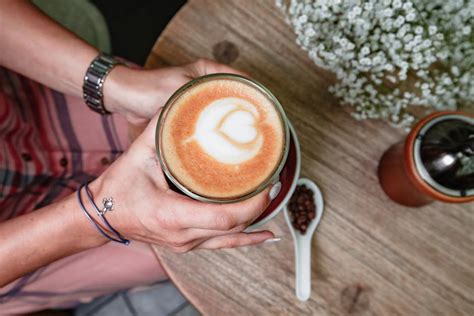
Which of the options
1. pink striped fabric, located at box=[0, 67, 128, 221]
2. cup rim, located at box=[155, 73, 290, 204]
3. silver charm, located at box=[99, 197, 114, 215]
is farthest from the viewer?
pink striped fabric, located at box=[0, 67, 128, 221]

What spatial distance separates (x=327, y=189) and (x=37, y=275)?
641mm

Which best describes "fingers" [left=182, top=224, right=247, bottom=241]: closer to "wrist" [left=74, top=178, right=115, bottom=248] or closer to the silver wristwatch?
"wrist" [left=74, top=178, right=115, bottom=248]

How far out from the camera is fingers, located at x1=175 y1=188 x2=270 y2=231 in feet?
1.90

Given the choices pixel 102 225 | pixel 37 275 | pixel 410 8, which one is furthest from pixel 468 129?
pixel 37 275

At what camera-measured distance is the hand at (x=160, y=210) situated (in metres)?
0.59

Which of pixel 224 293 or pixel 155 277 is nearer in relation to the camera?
pixel 224 293

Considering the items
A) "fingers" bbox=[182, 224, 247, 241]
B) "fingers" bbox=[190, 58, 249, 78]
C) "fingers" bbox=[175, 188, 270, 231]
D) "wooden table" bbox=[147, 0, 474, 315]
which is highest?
"fingers" bbox=[190, 58, 249, 78]

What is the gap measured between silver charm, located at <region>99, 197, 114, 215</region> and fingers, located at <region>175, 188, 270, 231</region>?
0.44 feet

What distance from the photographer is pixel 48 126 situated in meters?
0.98

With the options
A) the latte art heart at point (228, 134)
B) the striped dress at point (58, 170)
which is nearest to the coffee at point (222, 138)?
the latte art heart at point (228, 134)

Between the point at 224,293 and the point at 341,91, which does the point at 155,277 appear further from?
the point at 341,91

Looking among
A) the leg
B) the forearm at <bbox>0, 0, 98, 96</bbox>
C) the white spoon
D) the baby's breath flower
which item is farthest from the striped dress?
the baby's breath flower

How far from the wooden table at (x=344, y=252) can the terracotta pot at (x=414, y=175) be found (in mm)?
40

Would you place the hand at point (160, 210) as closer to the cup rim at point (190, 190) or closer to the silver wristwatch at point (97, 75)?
the cup rim at point (190, 190)
